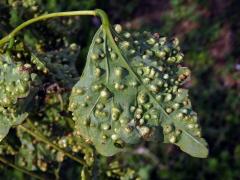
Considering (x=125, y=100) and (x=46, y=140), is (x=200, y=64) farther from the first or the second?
(x=125, y=100)

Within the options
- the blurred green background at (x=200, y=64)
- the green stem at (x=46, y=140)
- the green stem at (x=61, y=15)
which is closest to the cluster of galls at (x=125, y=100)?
the green stem at (x=61, y=15)

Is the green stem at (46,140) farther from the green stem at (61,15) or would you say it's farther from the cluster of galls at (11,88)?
the green stem at (61,15)

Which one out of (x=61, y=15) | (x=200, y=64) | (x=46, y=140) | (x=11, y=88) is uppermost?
(x=200, y=64)

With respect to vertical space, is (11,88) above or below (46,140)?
above

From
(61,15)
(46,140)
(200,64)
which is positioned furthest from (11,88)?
(200,64)

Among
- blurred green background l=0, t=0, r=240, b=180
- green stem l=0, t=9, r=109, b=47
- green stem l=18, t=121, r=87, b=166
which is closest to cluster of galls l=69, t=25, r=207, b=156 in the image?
green stem l=0, t=9, r=109, b=47

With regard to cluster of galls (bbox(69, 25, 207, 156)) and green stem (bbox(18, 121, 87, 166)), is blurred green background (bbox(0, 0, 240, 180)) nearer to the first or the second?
green stem (bbox(18, 121, 87, 166))
